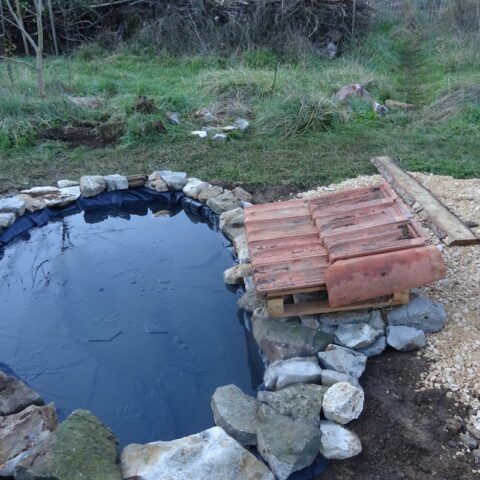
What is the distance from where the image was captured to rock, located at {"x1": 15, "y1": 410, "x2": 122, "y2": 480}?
95.5 inches

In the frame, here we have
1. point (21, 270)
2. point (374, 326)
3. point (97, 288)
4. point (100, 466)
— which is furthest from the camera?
point (21, 270)

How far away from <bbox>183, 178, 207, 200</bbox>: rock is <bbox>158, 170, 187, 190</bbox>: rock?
0.06m

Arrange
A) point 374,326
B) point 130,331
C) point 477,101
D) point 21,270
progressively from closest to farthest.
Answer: point 374,326, point 130,331, point 21,270, point 477,101

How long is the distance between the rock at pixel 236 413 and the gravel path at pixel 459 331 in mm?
970

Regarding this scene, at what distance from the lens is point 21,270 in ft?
15.1

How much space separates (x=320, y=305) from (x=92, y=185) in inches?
123

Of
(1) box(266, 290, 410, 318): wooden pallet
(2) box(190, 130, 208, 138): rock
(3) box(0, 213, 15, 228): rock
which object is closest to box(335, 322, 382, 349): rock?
(1) box(266, 290, 410, 318): wooden pallet

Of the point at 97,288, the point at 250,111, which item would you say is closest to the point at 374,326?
the point at 97,288

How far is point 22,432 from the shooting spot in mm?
2746

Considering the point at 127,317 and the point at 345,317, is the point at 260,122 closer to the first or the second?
the point at 127,317

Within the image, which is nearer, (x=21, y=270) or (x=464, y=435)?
(x=464, y=435)

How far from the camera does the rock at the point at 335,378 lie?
117 inches

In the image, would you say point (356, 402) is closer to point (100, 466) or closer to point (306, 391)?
point (306, 391)

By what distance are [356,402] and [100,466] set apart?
129cm
